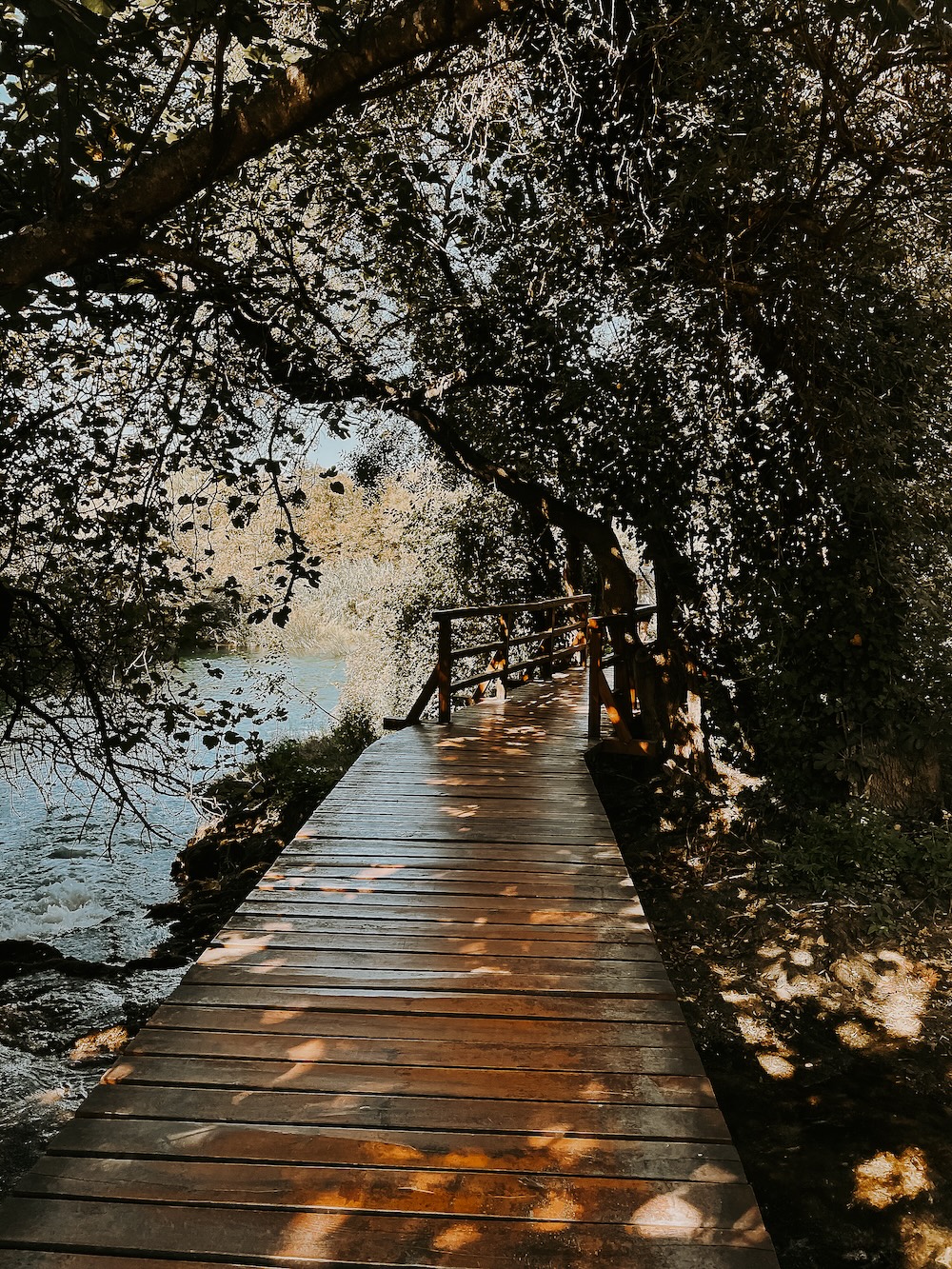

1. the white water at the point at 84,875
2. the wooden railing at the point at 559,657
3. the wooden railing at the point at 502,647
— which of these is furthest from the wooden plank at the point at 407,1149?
the white water at the point at 84,875

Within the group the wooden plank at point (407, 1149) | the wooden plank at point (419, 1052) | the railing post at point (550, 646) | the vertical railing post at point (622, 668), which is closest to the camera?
the wooden plank at point (407, 1149)

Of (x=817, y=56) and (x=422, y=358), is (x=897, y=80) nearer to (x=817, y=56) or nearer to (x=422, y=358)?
(x=817, y=56)

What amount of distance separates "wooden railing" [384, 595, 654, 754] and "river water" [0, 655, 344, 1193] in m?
A: 1.14

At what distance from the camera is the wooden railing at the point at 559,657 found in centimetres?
729

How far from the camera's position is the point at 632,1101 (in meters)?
2.42

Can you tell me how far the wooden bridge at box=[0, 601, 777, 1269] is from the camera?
76.0 inches

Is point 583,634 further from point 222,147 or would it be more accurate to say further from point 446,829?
point 222,147

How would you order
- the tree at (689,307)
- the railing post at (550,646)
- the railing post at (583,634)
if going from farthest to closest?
1. the railing post at (583,634)
2. the railing post at (550,646)
3. the tree at (689,307)

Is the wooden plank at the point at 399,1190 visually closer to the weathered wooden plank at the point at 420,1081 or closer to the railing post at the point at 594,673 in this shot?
the weathered wooden plank at the point at 420,1081

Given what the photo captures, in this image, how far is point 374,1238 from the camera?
1931 mm

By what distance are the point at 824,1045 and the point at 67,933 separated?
294 inches

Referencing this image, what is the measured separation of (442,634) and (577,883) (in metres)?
3.44

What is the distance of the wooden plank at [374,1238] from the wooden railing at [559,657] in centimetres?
514

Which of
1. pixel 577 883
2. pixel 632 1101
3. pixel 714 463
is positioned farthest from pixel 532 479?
pixel 632 1101
